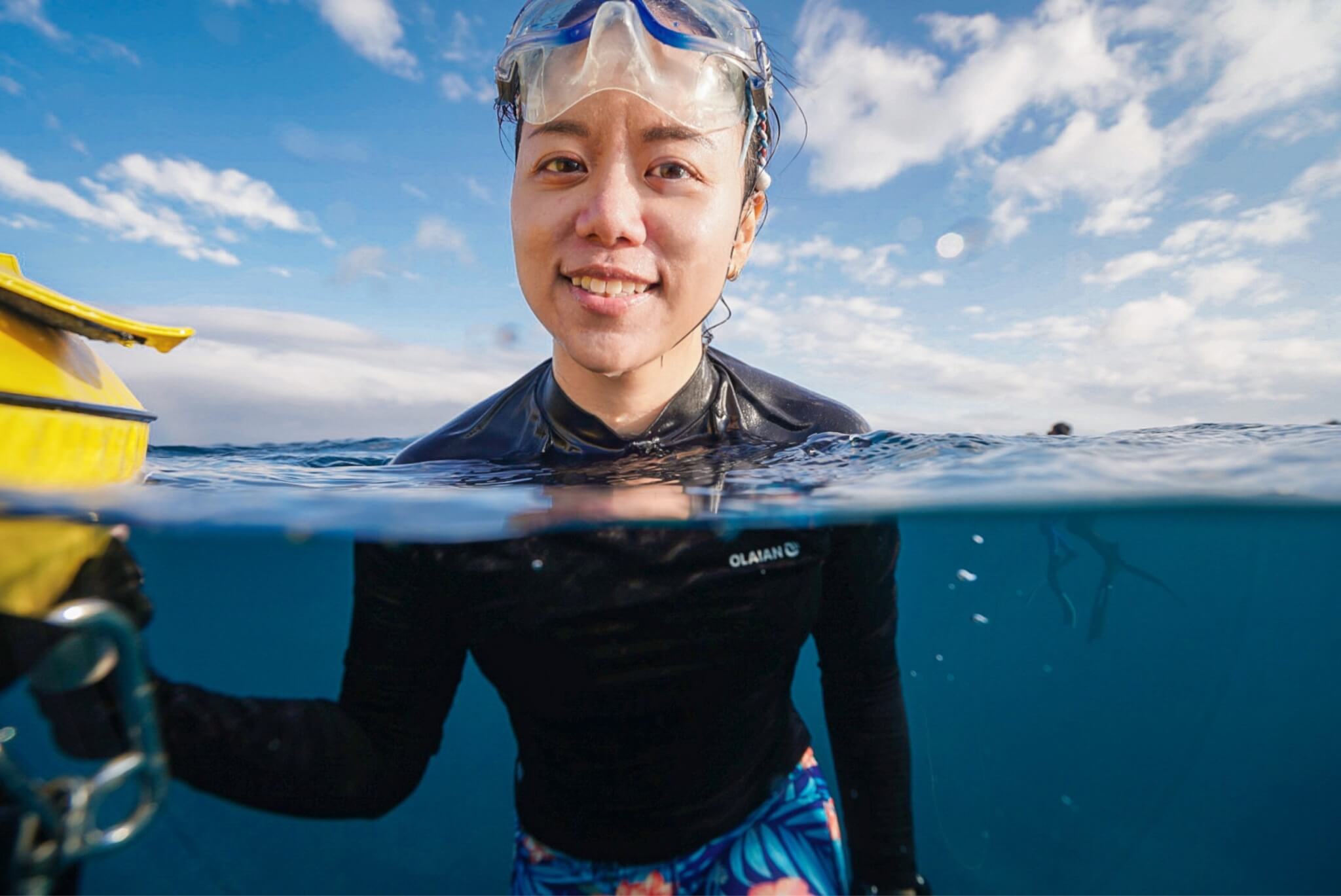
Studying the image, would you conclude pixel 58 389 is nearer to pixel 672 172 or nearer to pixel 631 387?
pixel 631 387

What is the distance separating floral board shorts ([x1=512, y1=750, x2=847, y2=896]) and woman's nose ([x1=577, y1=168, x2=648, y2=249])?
7.52 ft

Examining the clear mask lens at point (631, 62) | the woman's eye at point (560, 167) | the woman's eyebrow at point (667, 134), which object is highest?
the clear mask lens at point (631, 62)

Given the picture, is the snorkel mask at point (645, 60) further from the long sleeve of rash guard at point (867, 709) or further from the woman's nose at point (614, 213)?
the long sleeve of rash guard at point (867, 709)

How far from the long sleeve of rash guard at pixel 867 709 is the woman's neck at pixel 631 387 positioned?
102cm

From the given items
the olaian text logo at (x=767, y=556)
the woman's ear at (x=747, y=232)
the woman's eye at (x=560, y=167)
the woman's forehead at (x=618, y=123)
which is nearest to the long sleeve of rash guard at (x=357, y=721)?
the olaian text logo at (x=767, y=556)

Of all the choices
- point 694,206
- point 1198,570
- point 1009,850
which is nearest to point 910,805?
point 694,206

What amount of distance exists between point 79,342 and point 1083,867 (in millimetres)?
11159

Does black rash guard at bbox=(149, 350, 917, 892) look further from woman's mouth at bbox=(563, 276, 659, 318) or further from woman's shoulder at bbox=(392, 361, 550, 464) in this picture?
woman's shoulder at bbox=(392, 361, 550, 464)

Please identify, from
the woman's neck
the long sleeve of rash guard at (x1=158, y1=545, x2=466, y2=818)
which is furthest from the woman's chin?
the long sleeve of rash guard at (x1=158, y1=545, x2=466, y2=818)

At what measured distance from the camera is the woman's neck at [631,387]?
2.88 meters

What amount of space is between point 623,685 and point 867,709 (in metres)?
1.02

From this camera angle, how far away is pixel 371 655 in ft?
7.09

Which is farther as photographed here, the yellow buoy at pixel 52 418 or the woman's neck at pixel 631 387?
the woman's neck at pixel 631 387

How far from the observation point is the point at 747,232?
302 centimetres
